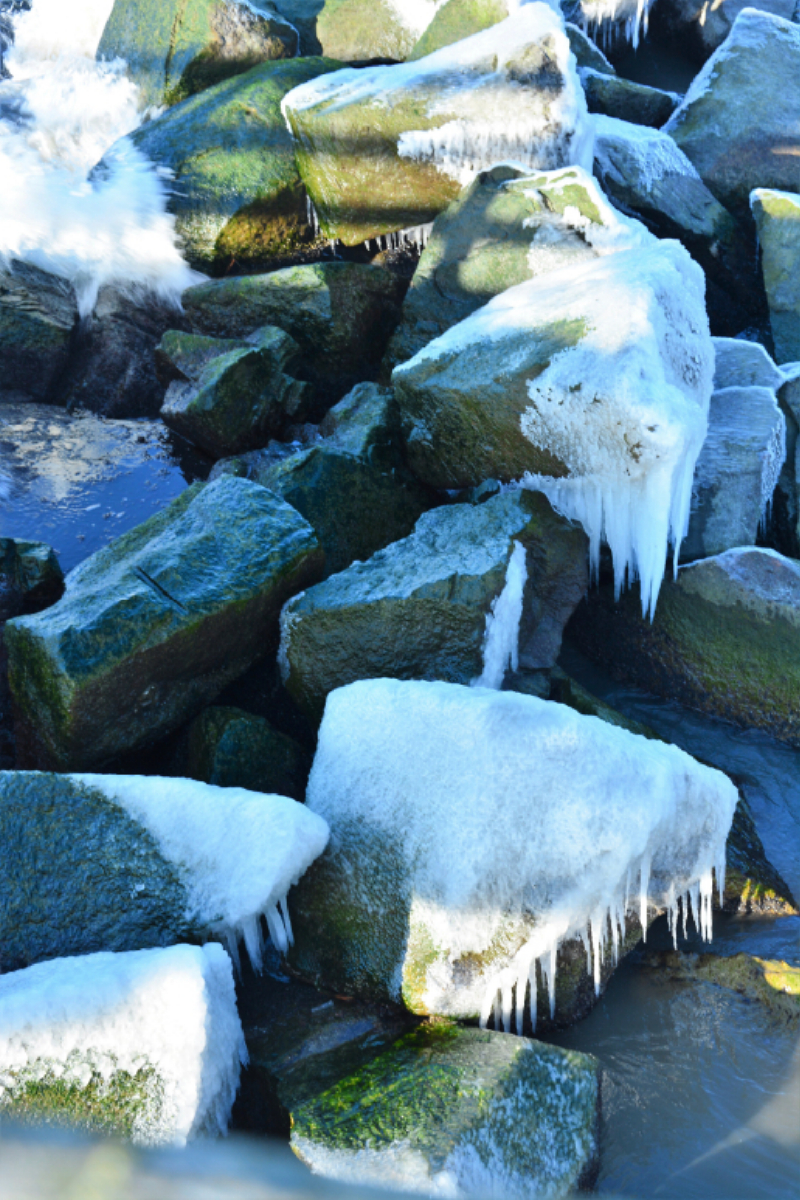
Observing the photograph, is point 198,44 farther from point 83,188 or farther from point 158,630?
point 158,630

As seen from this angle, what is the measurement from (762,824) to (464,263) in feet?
10.1

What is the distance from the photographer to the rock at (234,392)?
15.0 ft

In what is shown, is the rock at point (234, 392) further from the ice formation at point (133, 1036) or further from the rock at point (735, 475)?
the ice formation at point (133, 1036)

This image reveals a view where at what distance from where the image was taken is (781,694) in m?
3.64

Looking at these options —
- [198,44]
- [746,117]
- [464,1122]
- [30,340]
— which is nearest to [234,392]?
[30,340]

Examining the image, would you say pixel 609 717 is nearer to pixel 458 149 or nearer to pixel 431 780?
pixel 431 780

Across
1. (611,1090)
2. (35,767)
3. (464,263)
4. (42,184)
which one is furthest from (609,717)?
(42,184)

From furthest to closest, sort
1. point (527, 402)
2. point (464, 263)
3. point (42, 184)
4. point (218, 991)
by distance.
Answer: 1. point (42, 184)
2. point (464, 263)
3. point (527, 402)
4. point (218, 991)

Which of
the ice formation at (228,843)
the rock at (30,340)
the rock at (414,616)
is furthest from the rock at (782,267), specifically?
the ice formation at (228,843)

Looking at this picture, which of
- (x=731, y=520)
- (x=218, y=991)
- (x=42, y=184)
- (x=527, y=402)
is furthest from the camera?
(x=42, y=184)

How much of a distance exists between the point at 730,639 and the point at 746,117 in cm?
434

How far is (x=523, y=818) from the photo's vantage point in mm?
2494

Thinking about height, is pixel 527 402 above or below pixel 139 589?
above

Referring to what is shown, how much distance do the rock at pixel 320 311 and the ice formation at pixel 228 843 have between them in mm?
3007
